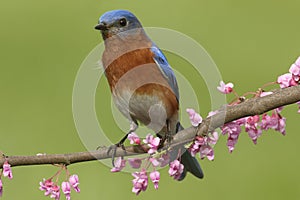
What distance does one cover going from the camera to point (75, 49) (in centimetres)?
929

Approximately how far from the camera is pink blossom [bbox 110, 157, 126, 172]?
2918mm

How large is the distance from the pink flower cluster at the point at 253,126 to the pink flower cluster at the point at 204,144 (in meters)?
0.06

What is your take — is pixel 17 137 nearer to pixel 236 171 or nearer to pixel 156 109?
pixel 236 171

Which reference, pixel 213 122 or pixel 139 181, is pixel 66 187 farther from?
pixel 213 122

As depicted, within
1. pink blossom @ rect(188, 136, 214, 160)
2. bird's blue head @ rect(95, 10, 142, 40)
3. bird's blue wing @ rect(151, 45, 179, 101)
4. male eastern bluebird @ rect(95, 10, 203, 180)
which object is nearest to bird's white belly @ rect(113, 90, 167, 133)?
male eastern bluebird @ rect(95, 10, 203, 180)

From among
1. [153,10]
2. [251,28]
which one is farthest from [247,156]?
[153,10]

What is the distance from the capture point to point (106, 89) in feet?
25.7

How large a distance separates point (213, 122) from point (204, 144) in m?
0.15

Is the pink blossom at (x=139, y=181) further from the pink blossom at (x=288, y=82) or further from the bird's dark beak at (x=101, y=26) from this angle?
the bird's dark beak at (x=101, y=26)

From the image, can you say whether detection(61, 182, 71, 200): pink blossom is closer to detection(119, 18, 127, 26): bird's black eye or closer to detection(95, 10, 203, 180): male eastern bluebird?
detection(95, 10, 203, 180): male eastern bluebird

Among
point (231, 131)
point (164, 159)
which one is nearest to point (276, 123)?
point (231, 131)

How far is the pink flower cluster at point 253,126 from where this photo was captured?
2.82m

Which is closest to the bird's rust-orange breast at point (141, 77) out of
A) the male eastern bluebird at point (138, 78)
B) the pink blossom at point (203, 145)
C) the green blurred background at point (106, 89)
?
the male eastern bluebird at point (138, 78)

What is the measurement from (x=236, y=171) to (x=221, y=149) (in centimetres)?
29
